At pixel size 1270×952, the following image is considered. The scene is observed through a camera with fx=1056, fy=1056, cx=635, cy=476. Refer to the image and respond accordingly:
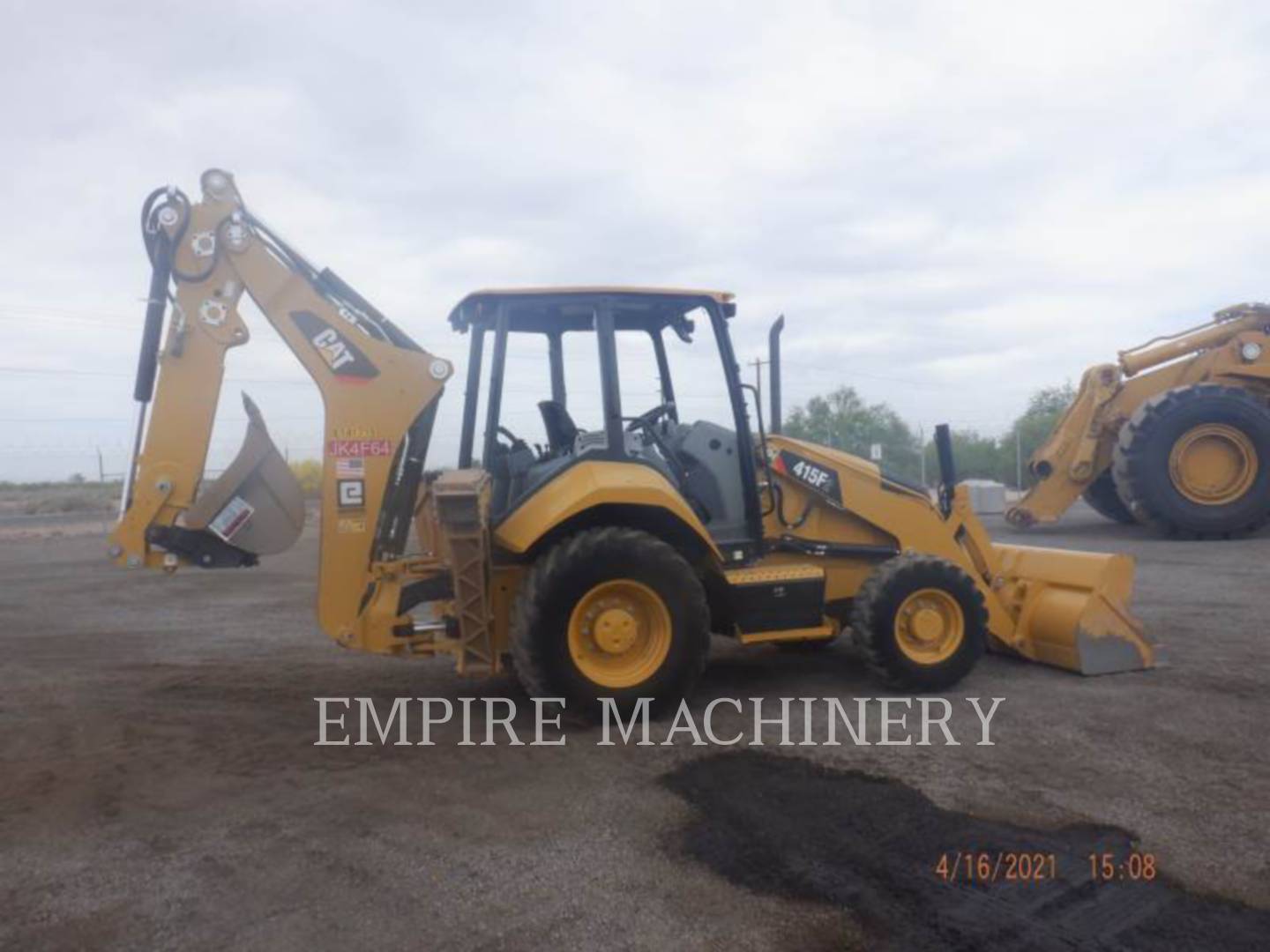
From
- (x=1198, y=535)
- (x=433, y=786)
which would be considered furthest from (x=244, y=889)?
(x=1198, y=535)

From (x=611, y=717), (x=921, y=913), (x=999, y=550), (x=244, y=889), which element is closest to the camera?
(x=921, y=913)

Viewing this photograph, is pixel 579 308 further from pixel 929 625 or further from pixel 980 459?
pixel 980 459

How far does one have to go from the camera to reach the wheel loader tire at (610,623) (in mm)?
5652

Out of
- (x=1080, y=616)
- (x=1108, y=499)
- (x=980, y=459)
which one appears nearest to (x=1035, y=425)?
(x=980, y=459)

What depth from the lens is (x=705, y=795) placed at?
15.5 feet

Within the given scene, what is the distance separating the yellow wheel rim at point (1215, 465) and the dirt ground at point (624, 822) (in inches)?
319

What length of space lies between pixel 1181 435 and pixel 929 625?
9.80 metres

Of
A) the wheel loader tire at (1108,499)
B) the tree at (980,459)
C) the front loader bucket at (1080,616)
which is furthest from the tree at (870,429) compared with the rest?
the front loader bucket at (1080,616)

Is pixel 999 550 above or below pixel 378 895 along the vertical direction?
above

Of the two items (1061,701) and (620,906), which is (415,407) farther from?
(1061,701)

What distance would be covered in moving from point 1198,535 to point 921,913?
42.6 feet

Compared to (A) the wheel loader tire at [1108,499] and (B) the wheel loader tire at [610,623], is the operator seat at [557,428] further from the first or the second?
(A) the wheel loader tire at [1108,499]

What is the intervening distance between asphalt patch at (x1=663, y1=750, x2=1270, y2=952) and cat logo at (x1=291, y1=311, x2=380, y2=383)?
9.30ft

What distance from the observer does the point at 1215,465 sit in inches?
575
